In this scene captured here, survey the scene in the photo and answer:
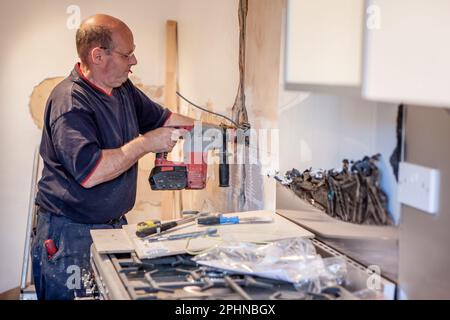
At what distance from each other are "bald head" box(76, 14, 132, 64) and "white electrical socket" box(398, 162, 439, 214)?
1.42 m

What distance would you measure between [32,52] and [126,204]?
1.48 m

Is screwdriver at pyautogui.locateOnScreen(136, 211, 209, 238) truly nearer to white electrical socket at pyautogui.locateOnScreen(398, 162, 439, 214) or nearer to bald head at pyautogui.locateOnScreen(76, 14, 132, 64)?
white electrical socket at pyautogui.locateOnScreen(398, 162, 439, 214)

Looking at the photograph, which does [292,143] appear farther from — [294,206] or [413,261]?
[413,261]

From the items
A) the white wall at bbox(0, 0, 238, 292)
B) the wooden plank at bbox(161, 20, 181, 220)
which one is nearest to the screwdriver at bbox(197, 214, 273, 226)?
the white wall at bbox(0, 0, 238, 292)

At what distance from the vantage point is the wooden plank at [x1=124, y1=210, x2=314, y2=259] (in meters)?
1.52

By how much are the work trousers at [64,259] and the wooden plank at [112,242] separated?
18.8 inches

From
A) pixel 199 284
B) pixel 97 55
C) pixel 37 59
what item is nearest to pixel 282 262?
pixel 199 284

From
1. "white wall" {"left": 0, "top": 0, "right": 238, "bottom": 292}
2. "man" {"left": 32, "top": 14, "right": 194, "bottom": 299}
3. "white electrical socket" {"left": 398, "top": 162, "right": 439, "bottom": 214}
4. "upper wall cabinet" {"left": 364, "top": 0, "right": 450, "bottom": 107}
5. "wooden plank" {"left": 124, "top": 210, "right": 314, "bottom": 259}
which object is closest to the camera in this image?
"white electrical socket" {"left": 398, "top": 162, "right": 439, "bottom": 214}

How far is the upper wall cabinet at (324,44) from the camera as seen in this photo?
1.40m

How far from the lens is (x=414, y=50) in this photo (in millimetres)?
1295

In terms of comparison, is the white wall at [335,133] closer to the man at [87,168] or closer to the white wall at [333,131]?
the white wall at [333,131]

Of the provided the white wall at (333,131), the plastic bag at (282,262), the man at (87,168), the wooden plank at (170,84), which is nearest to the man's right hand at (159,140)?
the man at (87,168)

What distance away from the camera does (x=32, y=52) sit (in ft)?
10.8
